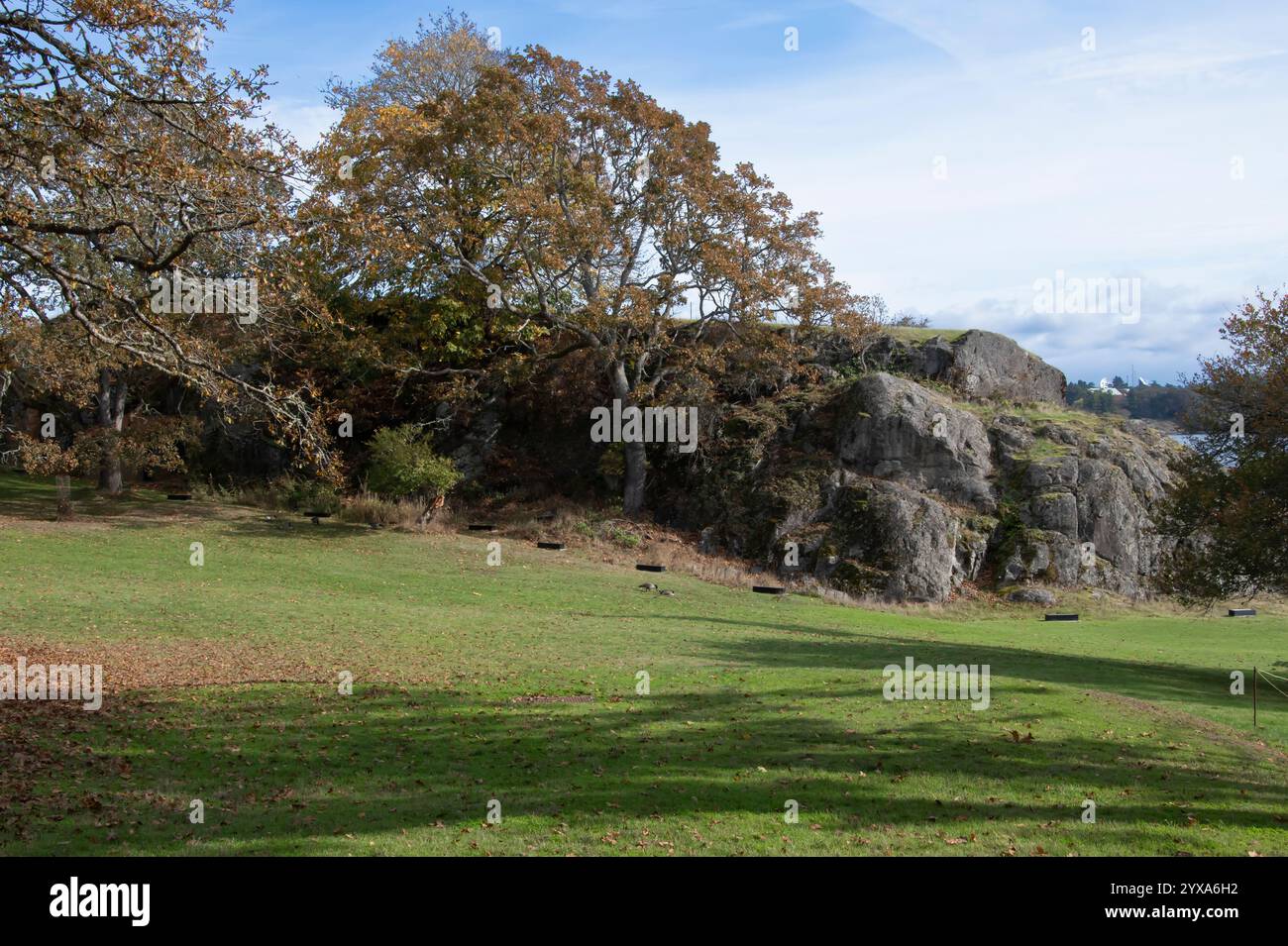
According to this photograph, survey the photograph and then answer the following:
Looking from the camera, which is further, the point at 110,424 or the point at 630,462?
the point at 630,462

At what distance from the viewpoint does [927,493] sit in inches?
1436

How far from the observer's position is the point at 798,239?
37.9 m

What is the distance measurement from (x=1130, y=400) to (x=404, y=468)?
44.7m

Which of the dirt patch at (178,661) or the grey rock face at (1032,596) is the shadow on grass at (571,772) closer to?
the dirt patch at (178,661)

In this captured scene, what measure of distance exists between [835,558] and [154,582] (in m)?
21.4

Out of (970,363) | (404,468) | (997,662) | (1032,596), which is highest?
(970,363)

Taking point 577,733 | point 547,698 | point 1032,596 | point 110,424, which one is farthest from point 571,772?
point 110,424

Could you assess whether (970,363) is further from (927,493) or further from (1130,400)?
(1130,400)

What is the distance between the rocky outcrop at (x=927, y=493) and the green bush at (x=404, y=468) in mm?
9862

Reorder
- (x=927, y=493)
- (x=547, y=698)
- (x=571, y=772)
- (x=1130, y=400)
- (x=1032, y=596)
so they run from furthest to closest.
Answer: (x=1130, y=400), (x=927, y=493), (x=1032, y=596), (x=547, y=698), (x=571, y=772)

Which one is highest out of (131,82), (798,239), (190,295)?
(798,239)

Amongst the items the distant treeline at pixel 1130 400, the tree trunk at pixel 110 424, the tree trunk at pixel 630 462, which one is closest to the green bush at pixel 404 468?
the tree trunk at pixel 630 462
